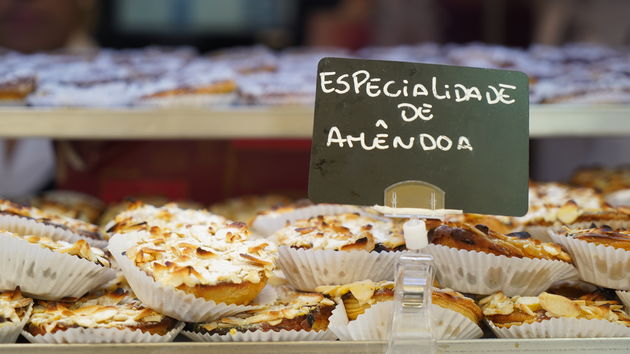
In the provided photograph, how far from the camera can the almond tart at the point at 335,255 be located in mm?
1388

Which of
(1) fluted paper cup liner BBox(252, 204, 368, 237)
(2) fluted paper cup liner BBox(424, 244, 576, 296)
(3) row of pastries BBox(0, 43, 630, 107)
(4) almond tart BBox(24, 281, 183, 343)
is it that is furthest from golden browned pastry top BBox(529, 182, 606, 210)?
(4) almond tart BBox(24, 281, 183, 343)

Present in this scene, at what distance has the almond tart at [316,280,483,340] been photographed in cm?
129

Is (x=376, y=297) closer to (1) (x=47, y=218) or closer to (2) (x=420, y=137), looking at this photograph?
(2) (x=420, y=137)

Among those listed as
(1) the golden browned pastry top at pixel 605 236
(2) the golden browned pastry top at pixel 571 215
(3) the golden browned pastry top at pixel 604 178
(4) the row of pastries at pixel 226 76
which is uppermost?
(4) the row of pastries at pixel 226 76

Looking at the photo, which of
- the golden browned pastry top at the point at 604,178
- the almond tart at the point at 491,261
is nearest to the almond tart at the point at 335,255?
the almond tart at the point at 491,261

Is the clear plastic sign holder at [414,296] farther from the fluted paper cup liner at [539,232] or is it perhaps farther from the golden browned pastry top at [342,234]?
the fluted paper cup liner at [539,232]

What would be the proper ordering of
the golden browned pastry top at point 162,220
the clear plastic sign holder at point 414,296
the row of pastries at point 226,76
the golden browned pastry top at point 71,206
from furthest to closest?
the golden browned pastry top at point 71,206, the row of pastries at point 226,76, the golden browned pastry top at point 162,220, the clear plastic sign holder at point 414,296

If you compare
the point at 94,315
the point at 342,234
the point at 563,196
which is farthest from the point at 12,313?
the point at 563,196

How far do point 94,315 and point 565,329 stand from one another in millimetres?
912

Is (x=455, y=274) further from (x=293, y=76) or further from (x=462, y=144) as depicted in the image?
(x=293, y=76)

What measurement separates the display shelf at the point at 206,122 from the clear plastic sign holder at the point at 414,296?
721 millimetres

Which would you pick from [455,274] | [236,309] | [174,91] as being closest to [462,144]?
[455,274]

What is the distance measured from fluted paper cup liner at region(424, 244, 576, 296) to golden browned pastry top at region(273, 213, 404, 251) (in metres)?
0.11

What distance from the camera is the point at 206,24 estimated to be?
3.76 meters
